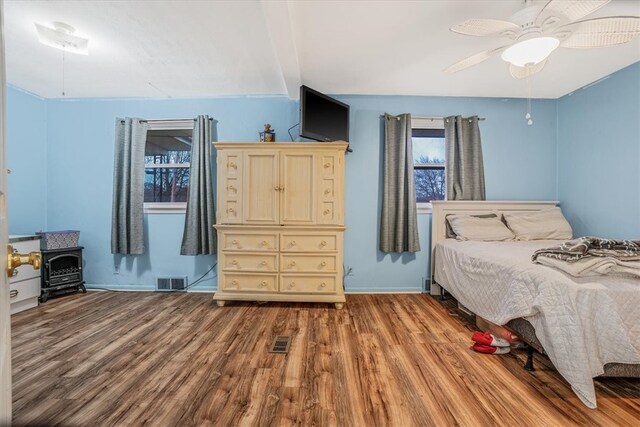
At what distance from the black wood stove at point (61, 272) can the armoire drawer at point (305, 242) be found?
2418 mm

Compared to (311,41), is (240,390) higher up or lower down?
lower down

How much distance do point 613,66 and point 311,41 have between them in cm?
289

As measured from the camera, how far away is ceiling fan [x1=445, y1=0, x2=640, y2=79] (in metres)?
1.53

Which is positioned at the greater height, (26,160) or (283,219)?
(26,160)

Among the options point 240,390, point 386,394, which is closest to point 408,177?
point 386,394

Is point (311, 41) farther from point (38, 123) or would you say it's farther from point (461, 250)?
point (38, 123)

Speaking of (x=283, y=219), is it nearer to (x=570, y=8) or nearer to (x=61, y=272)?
(x=570, y=8)

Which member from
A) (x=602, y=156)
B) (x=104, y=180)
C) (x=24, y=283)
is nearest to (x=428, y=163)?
(x=602, y=156)

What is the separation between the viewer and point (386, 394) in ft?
5.14

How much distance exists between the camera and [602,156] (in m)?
2.92

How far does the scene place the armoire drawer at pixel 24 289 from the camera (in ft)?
8.91

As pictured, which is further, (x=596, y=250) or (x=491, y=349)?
(x=491, y=349)

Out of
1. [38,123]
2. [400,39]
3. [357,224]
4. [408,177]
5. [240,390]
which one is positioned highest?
[400,39]

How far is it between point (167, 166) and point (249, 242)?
1599mm
